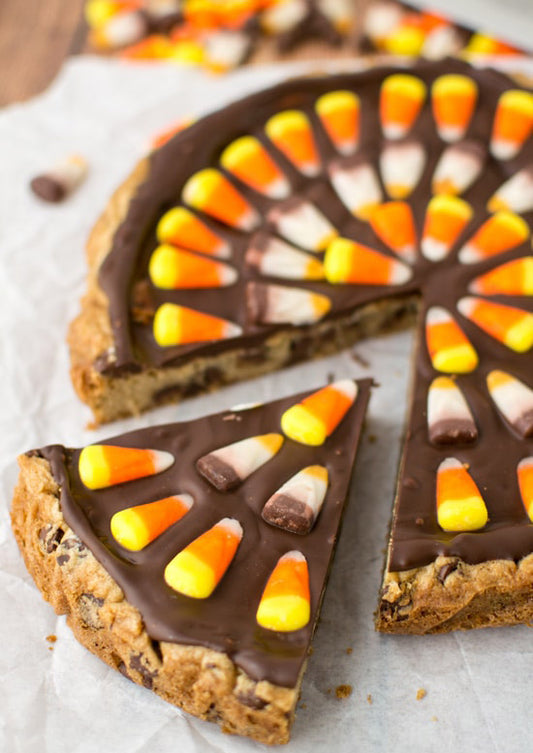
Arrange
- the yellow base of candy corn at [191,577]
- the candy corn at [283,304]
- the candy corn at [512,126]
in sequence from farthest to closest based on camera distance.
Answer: the candy corn at [512,126] < the candy corn at [283,304] < the yellow base of candy corn at [191,577]

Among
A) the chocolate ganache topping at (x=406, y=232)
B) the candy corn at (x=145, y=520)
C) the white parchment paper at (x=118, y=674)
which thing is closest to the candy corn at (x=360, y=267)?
the chocolate ganache topping at (x=406, y=232)

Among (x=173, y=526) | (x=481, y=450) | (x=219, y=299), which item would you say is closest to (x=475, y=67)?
(x=219, y=299)

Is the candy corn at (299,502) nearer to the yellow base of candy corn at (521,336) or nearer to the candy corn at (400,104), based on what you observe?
the yellow base of candy corn at (521,336)

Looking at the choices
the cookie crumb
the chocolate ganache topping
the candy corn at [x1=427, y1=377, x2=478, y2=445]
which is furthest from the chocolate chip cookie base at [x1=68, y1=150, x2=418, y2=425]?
the cookie crumb

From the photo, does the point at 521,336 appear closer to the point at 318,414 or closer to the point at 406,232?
the point at 406,232

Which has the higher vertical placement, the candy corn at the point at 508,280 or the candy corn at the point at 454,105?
the candy corn at the point at 454,105

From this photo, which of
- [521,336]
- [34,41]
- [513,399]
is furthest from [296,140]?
[34,41]

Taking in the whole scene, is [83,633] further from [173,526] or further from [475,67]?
[475,67]

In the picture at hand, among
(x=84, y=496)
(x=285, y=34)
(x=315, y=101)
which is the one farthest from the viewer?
(x=285, y=34)
